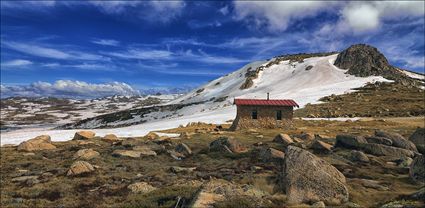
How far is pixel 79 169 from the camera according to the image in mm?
28047

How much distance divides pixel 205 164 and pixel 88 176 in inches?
365

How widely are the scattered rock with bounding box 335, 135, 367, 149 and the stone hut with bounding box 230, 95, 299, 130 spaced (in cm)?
2112

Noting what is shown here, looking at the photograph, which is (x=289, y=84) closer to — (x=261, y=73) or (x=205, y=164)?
(x=261, y=73)

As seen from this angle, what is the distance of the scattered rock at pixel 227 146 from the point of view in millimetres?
33562

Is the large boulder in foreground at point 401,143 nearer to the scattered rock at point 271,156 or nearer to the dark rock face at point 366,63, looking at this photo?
the scattered rock at point 271,156

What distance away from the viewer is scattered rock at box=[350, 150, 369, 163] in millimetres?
27523

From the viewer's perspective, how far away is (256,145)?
36.5 metres

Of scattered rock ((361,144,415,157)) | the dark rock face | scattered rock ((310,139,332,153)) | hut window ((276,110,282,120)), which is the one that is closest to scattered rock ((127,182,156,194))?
scattered rock ((310,139,332,153))

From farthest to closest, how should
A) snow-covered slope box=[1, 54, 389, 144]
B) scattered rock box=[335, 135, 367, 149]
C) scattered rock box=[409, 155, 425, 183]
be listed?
snow-covered slope box=[1, 54, 389, 144], scattered rock box=[335, 135, 367, 149], scattered rock box=[409, 155, 425, 183]

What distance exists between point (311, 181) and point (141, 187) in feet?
34.7

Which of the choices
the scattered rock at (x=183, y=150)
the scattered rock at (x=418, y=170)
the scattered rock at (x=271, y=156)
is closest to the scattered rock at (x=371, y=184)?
the scattered rock at (x=418, y=170)

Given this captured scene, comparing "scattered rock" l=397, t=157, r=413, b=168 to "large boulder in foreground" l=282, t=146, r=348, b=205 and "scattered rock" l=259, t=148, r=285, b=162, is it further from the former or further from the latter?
"large boulder in foreground" l=282, t=146, r=348, b=205

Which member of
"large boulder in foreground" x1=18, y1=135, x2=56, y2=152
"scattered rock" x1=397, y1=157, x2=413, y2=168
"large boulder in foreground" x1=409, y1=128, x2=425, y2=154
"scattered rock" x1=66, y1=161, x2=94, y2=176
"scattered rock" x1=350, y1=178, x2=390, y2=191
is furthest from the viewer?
"large boulder in foreground" x1=18, y1=135, x2=56, y2=152

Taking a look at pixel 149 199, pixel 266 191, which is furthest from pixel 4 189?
pixel 266 191
